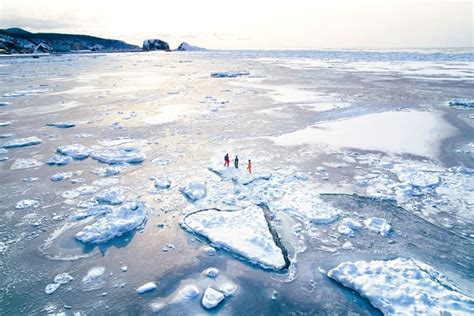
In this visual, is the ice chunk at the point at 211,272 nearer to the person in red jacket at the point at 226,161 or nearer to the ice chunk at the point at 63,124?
the person in red jacket at the point at 226,161

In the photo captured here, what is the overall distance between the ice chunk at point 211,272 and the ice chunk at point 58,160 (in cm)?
811

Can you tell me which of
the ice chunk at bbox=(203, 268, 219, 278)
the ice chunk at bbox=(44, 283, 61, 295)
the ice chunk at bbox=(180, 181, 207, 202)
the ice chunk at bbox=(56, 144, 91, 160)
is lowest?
the ice chunk at bbox=(203, 268, 219, 278)

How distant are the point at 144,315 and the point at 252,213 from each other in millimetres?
3666

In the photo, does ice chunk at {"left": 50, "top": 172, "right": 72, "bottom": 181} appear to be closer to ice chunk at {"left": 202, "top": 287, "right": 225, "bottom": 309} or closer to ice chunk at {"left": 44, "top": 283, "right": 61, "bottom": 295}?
ice chunk at {"left": 44, "top": 283, "right": 61, "bottom": 295}

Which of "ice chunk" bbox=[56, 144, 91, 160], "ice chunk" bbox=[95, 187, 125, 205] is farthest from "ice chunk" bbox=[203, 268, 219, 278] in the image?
"ice chunk" bbox=[56, 144, 91, 160]

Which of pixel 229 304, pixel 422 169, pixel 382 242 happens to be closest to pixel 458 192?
pixel 422 169

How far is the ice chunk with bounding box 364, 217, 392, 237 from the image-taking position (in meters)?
7.47

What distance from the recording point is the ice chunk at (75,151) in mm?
12227

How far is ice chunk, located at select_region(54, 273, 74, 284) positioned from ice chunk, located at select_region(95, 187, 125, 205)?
2836mm

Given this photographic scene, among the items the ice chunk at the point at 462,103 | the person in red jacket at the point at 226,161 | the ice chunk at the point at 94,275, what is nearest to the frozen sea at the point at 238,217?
the ice chunk at the point at 94,275

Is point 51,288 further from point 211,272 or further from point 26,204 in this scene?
point 26,204

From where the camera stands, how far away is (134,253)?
22.5ft

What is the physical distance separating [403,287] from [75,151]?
1196 centimetres

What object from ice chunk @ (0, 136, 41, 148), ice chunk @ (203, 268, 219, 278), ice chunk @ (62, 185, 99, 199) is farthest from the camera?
ice chunk @ (0, 136, 41, 148)
